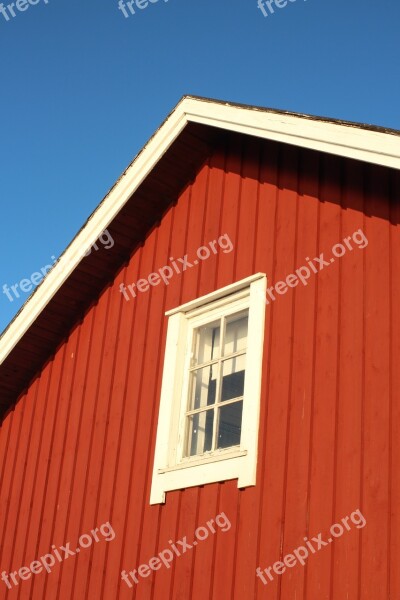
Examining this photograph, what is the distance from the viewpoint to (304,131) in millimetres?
7566

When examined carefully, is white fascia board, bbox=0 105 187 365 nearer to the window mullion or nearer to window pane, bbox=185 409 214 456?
the window mullion

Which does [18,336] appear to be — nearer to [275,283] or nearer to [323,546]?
[275,283]

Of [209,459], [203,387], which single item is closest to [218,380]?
[203,387]

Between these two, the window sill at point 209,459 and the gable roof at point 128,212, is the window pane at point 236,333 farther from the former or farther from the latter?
the gable roof at point 128,212

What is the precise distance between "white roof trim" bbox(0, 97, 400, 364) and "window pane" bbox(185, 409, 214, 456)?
249cm

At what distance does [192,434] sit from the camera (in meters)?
8.41

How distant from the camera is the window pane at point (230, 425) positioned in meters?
7.90

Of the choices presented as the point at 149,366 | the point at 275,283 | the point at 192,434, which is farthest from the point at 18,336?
the point at 275,283

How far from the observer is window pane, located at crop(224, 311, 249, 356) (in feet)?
27.3

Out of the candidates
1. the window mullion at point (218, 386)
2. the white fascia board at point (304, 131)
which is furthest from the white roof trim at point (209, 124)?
the window mullion at point (218, 386)

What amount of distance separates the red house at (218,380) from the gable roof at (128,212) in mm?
20

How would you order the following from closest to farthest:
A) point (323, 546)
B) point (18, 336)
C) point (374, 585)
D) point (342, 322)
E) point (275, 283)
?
point (374, 585), point (323, 546), point (342, 322), point (275, 283), point (18, 336)

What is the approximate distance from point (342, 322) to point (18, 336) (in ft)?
15.0

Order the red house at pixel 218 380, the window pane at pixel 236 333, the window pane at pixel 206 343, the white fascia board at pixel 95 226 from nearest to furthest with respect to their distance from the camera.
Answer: the red house at pixel 218 380
the window pane at pixel 236 333
the window pane at pixel 206 343
the white fascia board at pixel 95 226
